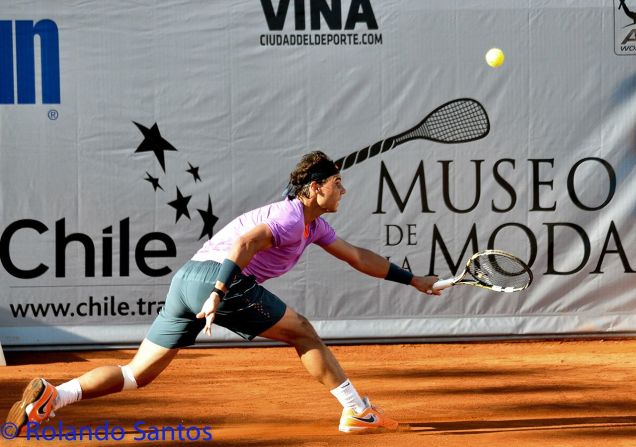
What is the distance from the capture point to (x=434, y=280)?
17.3ft

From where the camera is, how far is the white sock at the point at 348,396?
497 centimetres

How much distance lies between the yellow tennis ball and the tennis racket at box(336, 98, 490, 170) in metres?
0.33

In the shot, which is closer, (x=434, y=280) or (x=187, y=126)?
(x=434, y=280)

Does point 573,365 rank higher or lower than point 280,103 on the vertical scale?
lower

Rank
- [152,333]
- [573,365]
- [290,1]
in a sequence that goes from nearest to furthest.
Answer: [152,333], [573,365], [290,1]

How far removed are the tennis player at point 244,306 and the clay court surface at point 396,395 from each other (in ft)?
0.92

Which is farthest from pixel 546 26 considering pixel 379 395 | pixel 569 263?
pixel 379 395

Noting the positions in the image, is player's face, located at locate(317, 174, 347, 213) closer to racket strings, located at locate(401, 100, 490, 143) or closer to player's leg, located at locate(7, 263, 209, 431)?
player's leg, located at locate(7, 263, 209, 431)

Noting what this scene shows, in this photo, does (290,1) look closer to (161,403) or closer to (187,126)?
(187,126)

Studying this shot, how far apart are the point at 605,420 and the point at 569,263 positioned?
8.78ft


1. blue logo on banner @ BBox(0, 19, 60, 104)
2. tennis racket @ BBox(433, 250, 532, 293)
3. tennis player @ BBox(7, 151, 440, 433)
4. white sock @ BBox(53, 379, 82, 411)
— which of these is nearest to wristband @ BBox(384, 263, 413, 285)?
tennis racket @ BBox(433, 250, 532, 293)

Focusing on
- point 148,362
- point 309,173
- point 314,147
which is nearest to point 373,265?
point 309,173

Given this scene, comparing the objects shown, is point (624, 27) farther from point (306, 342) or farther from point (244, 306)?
point (244, 306)

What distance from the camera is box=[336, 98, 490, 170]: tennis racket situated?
25.9ft
